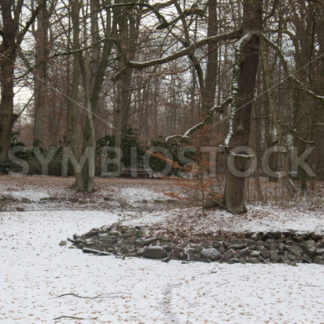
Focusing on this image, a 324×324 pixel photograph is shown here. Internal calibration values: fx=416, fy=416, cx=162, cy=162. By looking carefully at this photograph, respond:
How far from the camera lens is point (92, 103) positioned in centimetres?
1716

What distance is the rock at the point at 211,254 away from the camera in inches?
287

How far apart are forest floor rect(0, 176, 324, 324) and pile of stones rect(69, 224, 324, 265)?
0.24 metres

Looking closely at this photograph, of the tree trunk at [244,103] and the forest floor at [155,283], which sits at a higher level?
the tree trunk at [244,103]

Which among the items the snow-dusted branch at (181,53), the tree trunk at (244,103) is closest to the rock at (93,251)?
the tree trunk at (244,103)

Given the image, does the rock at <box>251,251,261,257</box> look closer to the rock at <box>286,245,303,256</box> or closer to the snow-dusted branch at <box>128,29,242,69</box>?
the rock at <box>286,245,303,256</box>

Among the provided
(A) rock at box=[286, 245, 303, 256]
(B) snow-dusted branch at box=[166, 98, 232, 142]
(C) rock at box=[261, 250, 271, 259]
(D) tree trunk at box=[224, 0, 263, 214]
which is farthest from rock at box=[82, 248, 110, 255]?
(A) rock at box=[286, 245, 303, 256]

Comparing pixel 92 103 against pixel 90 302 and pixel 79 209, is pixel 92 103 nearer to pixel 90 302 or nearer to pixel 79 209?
pixel 79 209

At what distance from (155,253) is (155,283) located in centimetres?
142

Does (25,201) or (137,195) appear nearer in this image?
(25,201)

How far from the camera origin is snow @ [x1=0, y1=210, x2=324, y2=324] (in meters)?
4.71

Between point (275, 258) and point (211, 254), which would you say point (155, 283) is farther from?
point (275, 258)

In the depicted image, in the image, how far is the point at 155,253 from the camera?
24.3 ft

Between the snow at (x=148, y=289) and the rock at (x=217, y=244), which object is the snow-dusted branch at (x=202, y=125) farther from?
the snow at (x=148, y=289)

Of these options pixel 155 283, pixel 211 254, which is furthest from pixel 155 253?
pixel 155 283
